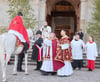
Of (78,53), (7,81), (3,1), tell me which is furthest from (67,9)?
(7,81)

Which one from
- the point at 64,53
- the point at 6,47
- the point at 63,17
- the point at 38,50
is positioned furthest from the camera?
the point at 63,17

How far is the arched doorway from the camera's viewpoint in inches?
1110

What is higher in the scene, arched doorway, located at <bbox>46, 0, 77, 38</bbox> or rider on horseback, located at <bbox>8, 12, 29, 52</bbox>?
arched doorway, located at <bbox>46, 0, 77, 38</bbox>

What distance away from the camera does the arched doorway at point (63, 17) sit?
1110 inches

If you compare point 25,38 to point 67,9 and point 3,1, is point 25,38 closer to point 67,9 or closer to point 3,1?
point 3,1

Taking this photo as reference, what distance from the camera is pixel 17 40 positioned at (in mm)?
7602

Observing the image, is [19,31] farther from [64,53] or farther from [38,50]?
[38,50]

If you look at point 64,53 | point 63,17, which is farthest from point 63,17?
point 64,53

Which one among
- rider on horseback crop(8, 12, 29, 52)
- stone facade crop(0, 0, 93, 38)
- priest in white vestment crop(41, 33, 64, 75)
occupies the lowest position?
priest in white vestment crop(41, 33, 64, 75)

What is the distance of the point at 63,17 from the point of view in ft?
94.8

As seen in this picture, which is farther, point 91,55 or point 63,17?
point 63,17

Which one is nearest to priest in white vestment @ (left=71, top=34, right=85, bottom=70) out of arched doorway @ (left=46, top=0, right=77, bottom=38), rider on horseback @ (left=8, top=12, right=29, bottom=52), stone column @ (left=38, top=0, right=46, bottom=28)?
rider on horseback @ (left=8, top=12, right=29, bottom=52)

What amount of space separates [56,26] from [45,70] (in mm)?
20412

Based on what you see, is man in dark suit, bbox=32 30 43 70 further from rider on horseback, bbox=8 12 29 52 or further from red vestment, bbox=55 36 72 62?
rider on horseback, bbox=8 12 29 52
